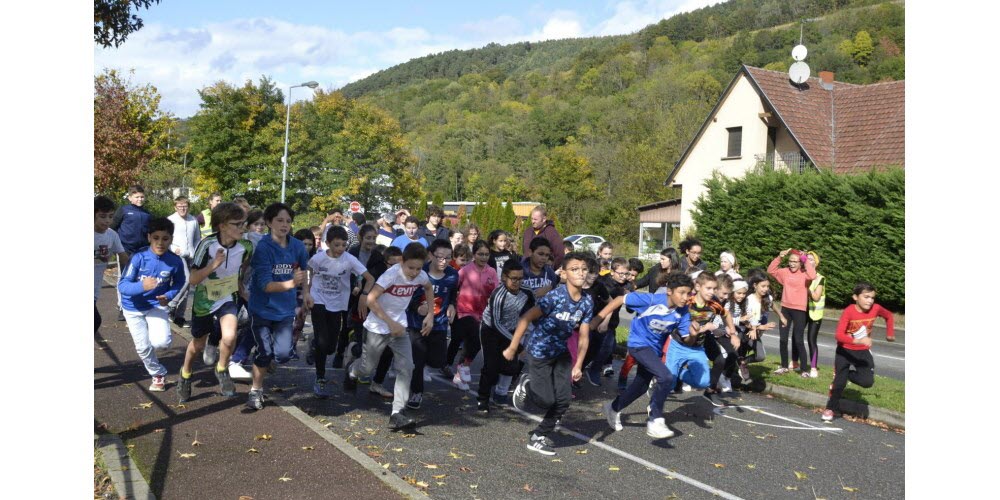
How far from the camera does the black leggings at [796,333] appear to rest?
466 inches

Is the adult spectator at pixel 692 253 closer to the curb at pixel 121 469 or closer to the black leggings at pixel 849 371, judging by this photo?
the black leggings at pixel 849 371

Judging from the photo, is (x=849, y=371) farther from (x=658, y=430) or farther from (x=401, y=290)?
(x=401, y=290)

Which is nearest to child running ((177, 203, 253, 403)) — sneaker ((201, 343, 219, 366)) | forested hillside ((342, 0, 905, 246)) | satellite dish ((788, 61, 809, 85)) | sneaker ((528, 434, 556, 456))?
sneaker ((201, 343, 219, 366))

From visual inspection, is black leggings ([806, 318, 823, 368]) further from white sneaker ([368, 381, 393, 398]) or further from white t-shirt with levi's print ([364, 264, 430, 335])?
white t-shirt with levi's print ([364, 264, 430, 335])

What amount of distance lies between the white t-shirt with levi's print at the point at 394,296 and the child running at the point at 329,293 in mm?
906

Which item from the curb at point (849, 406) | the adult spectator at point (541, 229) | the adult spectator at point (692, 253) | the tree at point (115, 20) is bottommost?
the curb at point (849, 406)

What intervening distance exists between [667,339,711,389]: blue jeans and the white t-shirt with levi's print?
267 centimetres

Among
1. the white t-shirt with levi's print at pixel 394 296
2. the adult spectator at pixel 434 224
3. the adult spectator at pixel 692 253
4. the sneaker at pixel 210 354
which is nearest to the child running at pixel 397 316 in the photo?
the white t-shirt with levi's print at pixel 394 296

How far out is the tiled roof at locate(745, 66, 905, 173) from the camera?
31.1 m

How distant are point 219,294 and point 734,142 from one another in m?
31.9

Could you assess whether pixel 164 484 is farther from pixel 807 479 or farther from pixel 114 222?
pixel 114 222

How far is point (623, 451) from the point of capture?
773cm

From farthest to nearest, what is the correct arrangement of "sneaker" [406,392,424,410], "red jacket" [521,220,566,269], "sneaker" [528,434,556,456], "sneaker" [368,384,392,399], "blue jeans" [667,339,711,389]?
"red jacket" [521,220,566,269], "sneaker" [368,384,392,399], "sneaker" [406,392,424,410], "blue jeans" [667,339,711,389], "sneaker" [528,434,556,456]

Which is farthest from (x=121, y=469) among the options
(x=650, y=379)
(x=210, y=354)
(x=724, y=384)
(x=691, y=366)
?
(x=724, y=384)
